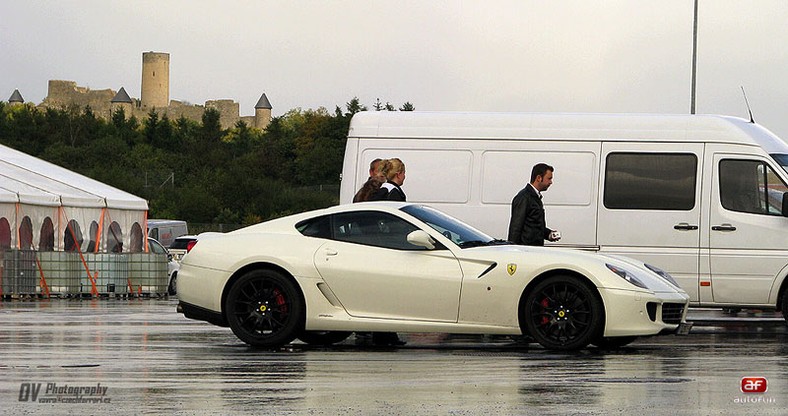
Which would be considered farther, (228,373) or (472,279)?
(472,279)

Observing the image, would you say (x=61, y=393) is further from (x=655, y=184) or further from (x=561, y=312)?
(x=655, y=184)

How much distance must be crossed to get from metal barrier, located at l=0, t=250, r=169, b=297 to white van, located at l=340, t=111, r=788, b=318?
14266 millimetres

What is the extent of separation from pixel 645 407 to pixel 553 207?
8.23m

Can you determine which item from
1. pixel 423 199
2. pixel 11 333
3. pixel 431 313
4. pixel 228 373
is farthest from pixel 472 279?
pixel 11 333

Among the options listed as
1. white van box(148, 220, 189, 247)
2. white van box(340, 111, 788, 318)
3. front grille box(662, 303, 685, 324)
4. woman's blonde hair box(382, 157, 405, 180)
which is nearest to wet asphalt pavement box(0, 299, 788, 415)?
front grille box(662, 303, 685, 324)

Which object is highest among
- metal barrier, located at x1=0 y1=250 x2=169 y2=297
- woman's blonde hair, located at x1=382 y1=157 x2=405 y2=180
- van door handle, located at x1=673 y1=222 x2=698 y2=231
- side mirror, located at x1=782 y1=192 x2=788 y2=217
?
woman's blonde hair, located at x1=382 y1=157 x2=405 y2=180

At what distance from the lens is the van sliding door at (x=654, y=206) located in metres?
16.5

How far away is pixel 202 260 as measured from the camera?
13.8m

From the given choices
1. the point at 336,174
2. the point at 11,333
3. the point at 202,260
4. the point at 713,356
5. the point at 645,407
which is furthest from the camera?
the point at 336,174

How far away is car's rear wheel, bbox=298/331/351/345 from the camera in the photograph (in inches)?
557

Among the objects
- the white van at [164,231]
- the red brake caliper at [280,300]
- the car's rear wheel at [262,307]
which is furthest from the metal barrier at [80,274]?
the red brake caliper at [280,300]

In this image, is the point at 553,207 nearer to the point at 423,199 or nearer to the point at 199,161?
the point at 423,199

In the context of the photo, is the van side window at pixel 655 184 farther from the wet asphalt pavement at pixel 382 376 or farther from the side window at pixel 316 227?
the side window at pixel 316 227

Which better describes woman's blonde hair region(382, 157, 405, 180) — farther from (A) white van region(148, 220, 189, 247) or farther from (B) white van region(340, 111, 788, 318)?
(A) white van region(148, 220, 189, 247)
